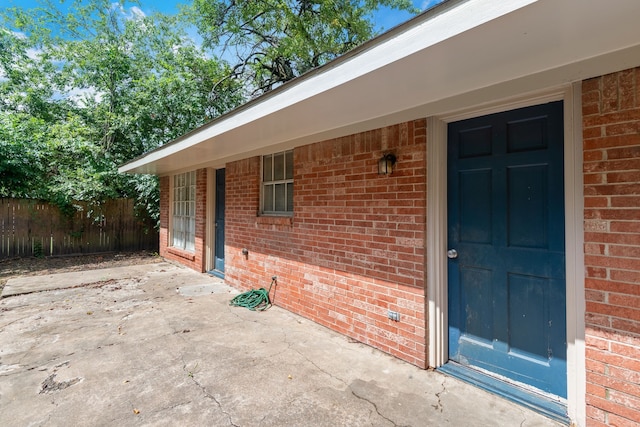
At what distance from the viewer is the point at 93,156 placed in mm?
8984

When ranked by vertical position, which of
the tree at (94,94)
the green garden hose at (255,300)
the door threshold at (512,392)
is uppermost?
the tree at (94,94)

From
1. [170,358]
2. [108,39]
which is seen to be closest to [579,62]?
[170,358]

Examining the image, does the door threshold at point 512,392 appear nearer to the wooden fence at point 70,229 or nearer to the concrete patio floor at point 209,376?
the concrete patio floor at point 209,376

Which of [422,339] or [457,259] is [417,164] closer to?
[457,259]

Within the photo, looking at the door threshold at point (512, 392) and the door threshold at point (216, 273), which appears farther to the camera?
the door threshold at point (216, 273)

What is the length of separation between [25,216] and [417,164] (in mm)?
10578

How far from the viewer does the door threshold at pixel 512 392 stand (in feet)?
6.89

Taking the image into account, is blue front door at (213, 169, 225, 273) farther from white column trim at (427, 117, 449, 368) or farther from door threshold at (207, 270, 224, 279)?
white column trim at (427, 117, 449, 368)

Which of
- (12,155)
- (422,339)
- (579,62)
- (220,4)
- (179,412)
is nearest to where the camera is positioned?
(579,62)

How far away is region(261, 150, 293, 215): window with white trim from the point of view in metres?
4.58

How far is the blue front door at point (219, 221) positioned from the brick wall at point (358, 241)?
1.93m

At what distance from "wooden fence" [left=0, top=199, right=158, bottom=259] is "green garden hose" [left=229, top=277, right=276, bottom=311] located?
23.3 ft

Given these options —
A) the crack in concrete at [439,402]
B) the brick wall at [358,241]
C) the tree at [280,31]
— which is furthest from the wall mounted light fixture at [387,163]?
the tree at [280,31]

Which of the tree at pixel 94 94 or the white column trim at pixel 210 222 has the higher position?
the tree at pixel 94 94
